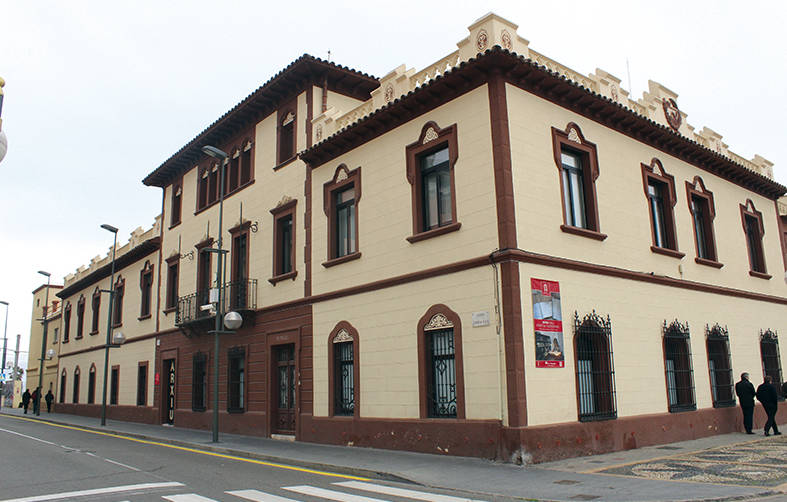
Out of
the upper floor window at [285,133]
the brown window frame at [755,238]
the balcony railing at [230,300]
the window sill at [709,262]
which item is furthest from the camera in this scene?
the brown window frame at [755,238]

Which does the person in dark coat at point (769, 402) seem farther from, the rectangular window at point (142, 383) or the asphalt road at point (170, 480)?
the rectangular window at point (142, 383)

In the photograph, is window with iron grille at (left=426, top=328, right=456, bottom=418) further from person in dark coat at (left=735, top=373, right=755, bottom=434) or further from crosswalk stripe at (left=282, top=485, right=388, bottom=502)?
person in dark coat at (left=735, top=373, right=755, bottom=434)

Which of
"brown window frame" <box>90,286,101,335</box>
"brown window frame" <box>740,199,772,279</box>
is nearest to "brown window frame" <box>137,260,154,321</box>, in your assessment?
"brown window frame" <box>90,286,101,335</box>

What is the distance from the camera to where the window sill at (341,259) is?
53.5 ft

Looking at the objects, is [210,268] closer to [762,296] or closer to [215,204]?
[215,204]

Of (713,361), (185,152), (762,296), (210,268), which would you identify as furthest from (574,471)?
(185,152)

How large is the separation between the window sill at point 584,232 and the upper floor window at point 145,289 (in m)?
21.3

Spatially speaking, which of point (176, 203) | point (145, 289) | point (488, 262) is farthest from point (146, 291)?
point (488, 262)

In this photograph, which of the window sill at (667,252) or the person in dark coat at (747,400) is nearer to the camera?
the window sill at (667,252)

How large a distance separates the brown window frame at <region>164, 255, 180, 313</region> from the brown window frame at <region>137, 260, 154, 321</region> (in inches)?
85.8

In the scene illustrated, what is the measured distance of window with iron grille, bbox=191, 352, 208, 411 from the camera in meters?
23.5

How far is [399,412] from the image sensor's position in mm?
14461

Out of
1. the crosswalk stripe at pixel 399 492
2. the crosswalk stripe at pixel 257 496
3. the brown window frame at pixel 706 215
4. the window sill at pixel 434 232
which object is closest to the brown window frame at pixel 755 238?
the brown window frame at pixel 706 215

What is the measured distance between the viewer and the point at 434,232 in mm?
14008
